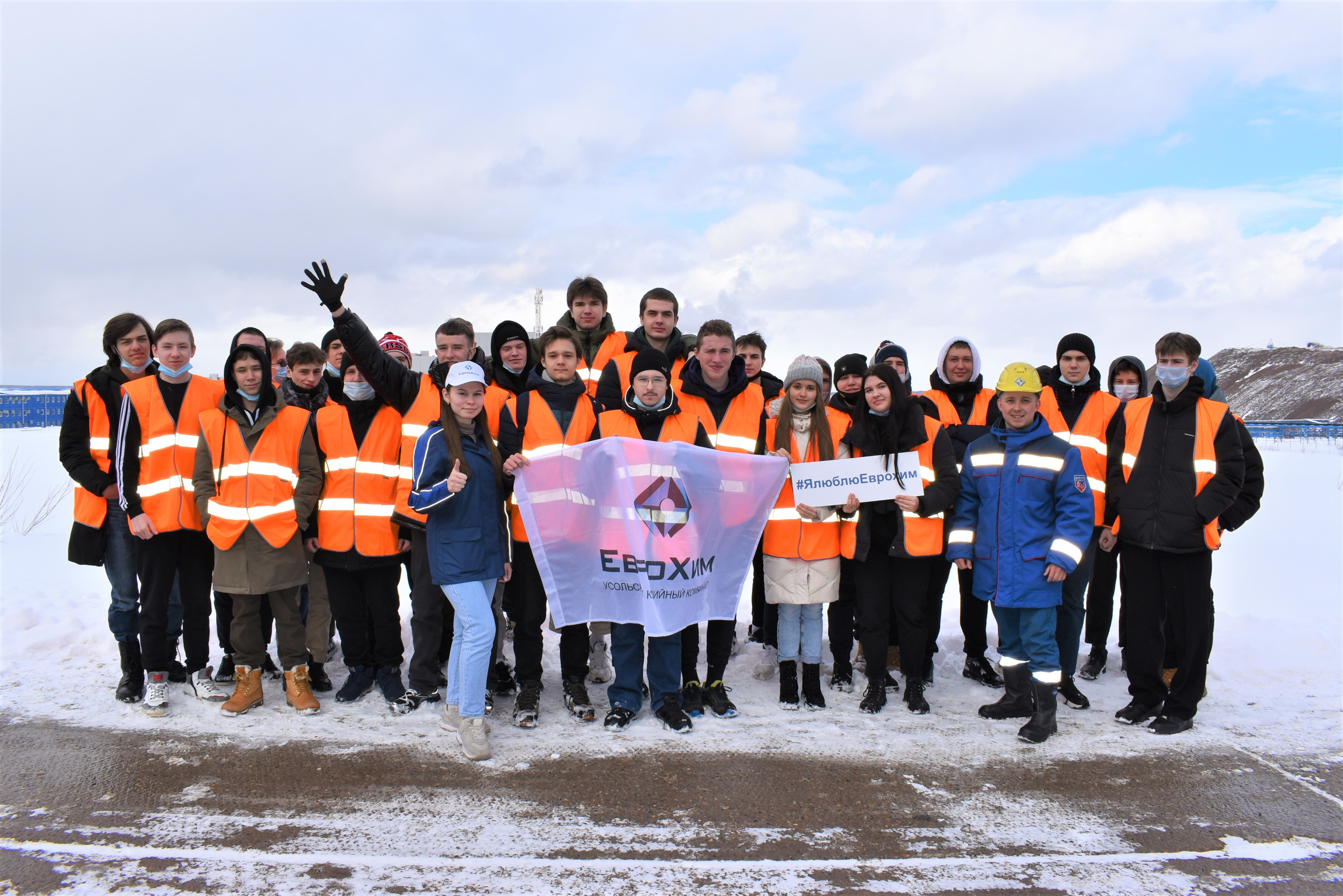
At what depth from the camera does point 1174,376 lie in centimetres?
530

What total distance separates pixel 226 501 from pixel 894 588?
4.66 meters

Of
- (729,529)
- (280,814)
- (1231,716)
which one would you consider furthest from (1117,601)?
(280,814)

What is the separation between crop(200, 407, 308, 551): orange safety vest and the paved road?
4.39 ft

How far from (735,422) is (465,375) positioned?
1.89 m

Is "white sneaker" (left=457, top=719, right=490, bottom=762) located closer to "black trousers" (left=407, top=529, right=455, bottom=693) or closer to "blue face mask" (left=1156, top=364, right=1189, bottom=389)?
"black trousers" (left=407, top=529, right=455, bottom=693)

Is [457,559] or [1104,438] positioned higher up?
[1104,438]

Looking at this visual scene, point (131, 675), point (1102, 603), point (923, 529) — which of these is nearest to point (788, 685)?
point (923, 529)

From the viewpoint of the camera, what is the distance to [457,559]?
15.5ft

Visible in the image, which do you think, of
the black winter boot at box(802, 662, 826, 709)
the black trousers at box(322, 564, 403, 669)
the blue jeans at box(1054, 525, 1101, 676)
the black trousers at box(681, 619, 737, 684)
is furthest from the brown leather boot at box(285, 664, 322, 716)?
the blue jeans at box(1054, 525, 1101, 676)

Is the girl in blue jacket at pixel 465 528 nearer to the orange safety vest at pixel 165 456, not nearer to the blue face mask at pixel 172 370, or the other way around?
the orange safety vest at pixel 165 456

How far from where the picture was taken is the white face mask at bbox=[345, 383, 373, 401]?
5.36 metres

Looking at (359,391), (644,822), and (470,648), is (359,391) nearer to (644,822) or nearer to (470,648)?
(470,648)

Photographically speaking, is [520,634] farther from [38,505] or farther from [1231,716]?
[38,505]

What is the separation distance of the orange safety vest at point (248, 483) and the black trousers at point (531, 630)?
157cm
